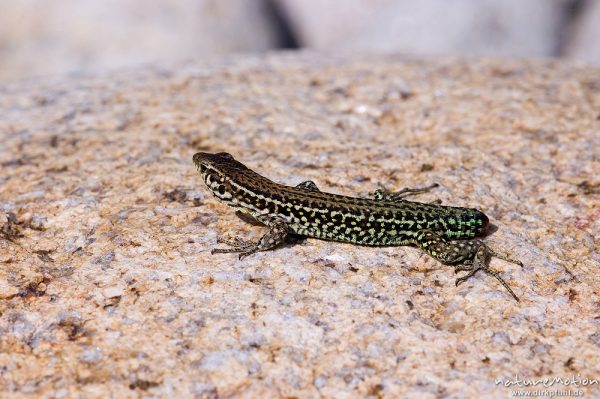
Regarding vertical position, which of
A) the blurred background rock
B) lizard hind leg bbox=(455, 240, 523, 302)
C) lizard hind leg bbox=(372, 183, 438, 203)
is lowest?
lizard hind leg bbox=(455, 240, 523, 302)

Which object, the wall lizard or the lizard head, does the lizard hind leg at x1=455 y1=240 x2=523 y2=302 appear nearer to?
the wall lizard

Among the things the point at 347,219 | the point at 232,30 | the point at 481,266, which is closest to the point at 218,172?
the point at 347,219

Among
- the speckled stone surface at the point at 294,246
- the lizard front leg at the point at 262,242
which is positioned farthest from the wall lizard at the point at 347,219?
the speckled stone surface at the point at 294,246

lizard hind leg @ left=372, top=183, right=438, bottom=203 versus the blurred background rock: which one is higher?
the blurred background rock

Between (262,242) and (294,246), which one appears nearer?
(262,242)

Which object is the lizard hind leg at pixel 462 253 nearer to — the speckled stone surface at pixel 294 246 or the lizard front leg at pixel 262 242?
the speckled stone surface at pixel 294 246

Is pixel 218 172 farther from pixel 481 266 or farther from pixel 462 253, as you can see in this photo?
pixel 481 266

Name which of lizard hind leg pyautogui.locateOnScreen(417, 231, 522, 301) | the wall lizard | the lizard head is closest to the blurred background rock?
the lizard head
